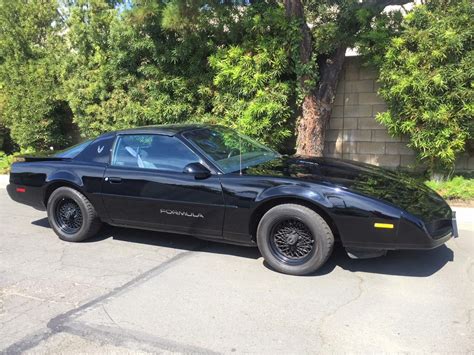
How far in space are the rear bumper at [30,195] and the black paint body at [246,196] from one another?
1 centimetres

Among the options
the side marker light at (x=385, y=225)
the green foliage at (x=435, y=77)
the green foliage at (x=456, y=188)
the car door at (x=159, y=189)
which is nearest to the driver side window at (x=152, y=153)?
the car door at (x=159, y=189)

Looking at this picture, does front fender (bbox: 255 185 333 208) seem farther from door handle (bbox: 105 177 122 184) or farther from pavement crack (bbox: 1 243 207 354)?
door handle (bbox: 105 177 122 184)

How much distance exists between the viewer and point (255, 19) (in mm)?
7695

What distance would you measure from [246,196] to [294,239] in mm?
597

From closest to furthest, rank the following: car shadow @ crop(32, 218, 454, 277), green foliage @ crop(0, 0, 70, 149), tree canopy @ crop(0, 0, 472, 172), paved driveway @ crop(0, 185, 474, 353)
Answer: paved driveway @ crop(0, 185, 474, 353), car shadow @ crop(32, 218, 454, 277), tree canopy @ crop(0, 0, 472, 172), green foliage @ crop(0, 0, 70, 149)

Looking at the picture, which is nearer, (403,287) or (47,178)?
(403,287)

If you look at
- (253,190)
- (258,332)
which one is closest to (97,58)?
(253,190)

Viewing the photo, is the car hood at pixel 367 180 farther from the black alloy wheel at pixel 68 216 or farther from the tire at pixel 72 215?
the black alloy wheel at pixel 68 216

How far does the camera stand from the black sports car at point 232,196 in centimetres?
398

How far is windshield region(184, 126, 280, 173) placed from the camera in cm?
478

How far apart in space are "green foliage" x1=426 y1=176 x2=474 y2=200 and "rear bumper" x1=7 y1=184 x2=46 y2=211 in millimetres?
5494

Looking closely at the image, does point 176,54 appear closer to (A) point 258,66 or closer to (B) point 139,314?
(A) point 258,66

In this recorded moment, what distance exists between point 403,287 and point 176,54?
6151 millimetres

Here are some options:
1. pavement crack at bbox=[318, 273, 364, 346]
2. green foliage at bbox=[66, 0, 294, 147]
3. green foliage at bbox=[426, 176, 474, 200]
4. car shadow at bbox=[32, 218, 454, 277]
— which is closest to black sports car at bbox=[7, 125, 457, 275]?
pavement crack at bbox=[318, 273, 364, 346]
